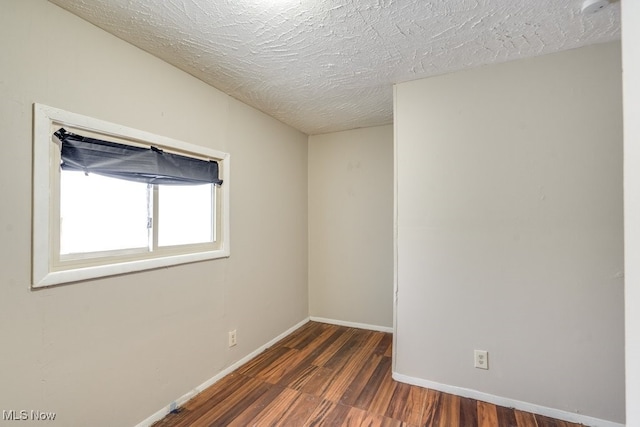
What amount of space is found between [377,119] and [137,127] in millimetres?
2245

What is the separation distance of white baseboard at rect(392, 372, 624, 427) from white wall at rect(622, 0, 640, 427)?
1086mm

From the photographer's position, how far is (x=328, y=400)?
202 centimetres

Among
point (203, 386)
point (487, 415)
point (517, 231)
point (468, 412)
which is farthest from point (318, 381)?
point (517, 231)

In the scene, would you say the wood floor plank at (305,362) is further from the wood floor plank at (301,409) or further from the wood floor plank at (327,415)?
the wood floor plank at (327,415)

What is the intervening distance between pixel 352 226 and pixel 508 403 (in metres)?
2.09

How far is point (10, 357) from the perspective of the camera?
4.05 ft

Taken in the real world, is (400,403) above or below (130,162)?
below

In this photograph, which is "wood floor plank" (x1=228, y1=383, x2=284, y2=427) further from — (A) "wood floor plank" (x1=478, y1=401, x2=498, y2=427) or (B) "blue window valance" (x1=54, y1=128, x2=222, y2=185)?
(B) "blue window valance" (x1=54, y1=128, x2=222, y2=185)

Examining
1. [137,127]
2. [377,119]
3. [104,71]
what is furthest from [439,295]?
[104,71]

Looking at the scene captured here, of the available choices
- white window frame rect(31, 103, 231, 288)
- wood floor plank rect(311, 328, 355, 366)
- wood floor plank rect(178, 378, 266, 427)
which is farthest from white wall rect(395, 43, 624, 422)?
white window frame rect(31, 103, 231, 288)

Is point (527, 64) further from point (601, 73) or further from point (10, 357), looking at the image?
point (10, 357)

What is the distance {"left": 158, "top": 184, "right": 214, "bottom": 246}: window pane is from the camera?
1.98 m

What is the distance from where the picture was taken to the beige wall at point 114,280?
4.12ft

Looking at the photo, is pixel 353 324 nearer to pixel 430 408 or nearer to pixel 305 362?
pixel 305 362
